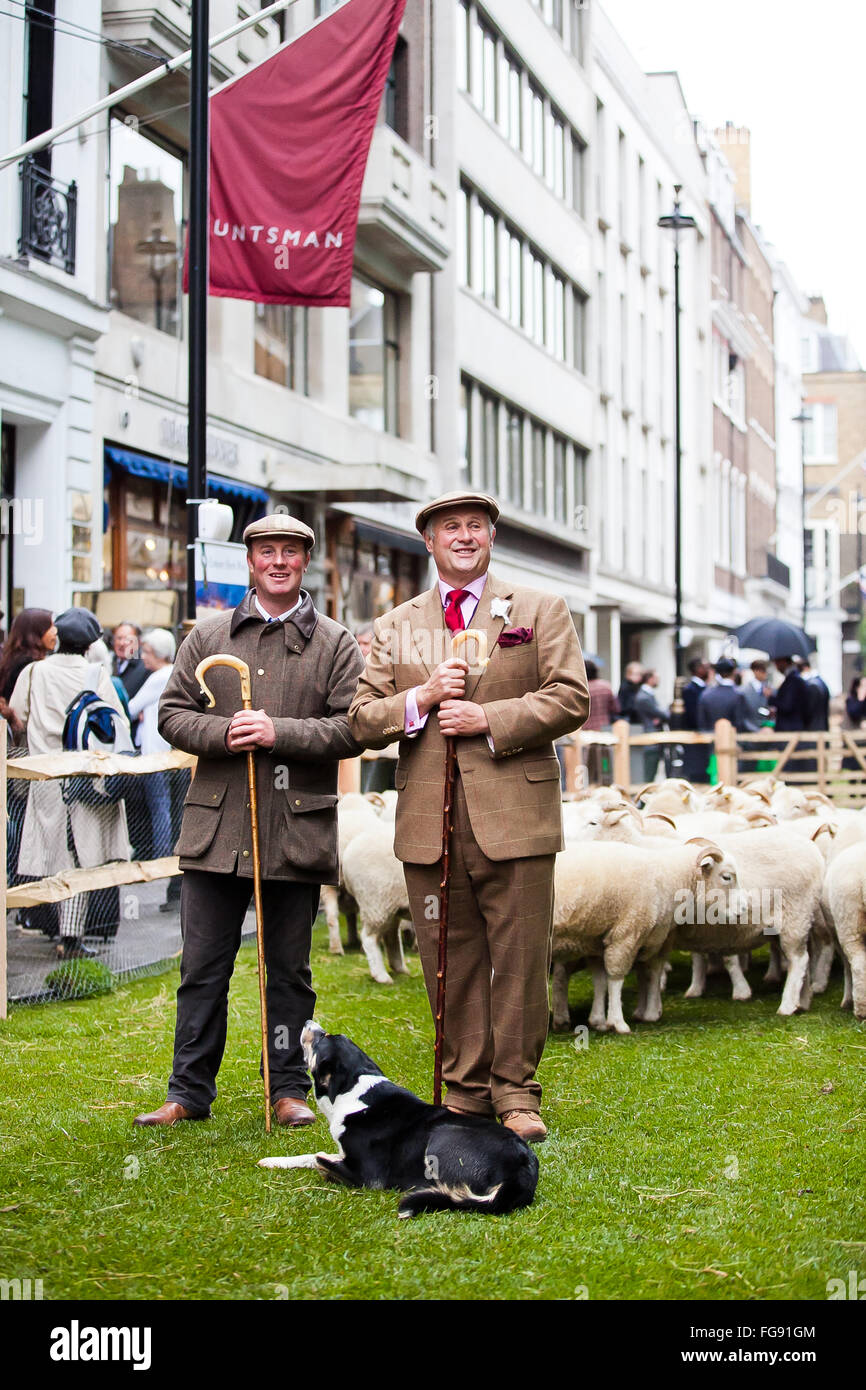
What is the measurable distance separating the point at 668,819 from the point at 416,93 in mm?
18650

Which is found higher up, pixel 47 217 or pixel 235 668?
pixel 47 217

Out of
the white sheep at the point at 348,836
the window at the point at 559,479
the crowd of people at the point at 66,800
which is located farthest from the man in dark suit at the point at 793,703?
the window at the point at 559,479

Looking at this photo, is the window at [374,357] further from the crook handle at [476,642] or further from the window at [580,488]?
the crook handle at [476,642]

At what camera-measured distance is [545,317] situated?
1363 inches

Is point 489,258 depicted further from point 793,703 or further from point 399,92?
point 793,703

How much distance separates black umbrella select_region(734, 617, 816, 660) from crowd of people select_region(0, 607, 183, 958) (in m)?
16.3

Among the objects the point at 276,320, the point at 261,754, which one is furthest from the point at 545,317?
the point at 261,754

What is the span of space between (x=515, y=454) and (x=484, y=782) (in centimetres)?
2729

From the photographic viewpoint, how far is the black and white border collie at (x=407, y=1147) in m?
4.75

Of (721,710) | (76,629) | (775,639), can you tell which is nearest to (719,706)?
(721,710)

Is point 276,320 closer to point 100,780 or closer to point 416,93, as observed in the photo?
point 416,93

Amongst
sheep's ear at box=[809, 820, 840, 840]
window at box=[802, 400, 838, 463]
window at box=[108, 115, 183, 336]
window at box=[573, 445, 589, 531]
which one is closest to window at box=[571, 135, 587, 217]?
window at box=[573, 445, 589, 531]

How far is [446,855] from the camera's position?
5.48 meters

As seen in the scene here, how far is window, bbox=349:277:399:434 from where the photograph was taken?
24.0 metres
